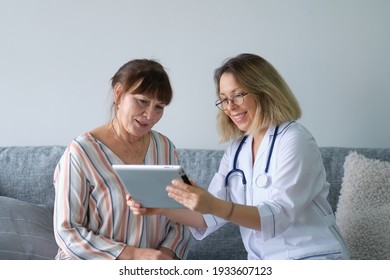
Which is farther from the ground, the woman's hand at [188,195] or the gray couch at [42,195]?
the woman's hand at [188,195]

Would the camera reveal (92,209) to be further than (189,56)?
No

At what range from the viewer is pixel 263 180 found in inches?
67.7

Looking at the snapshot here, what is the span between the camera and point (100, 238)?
161 cm

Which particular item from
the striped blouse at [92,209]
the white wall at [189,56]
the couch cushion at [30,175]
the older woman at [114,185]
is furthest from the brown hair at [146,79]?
Result: the couch cushion at [30,175]

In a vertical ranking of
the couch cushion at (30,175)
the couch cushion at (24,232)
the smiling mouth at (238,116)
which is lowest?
the couch cushion at (24,232)

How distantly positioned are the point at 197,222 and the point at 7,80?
112cm

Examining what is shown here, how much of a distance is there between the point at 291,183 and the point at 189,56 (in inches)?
34.6

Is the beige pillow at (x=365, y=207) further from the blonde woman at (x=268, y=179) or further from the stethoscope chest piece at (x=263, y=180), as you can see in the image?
the stethoscope chest piece at (x=263, y=180)

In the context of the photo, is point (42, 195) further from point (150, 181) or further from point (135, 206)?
point (150, 181)

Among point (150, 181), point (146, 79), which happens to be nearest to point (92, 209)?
point (150, 181)

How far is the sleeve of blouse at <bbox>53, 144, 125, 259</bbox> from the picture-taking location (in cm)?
159

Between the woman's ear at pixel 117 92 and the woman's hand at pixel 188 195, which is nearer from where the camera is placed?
the woman's hand at pixel 188 195

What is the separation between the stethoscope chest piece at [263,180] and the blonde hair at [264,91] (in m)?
0.14

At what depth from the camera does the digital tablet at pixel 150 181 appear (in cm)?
141
